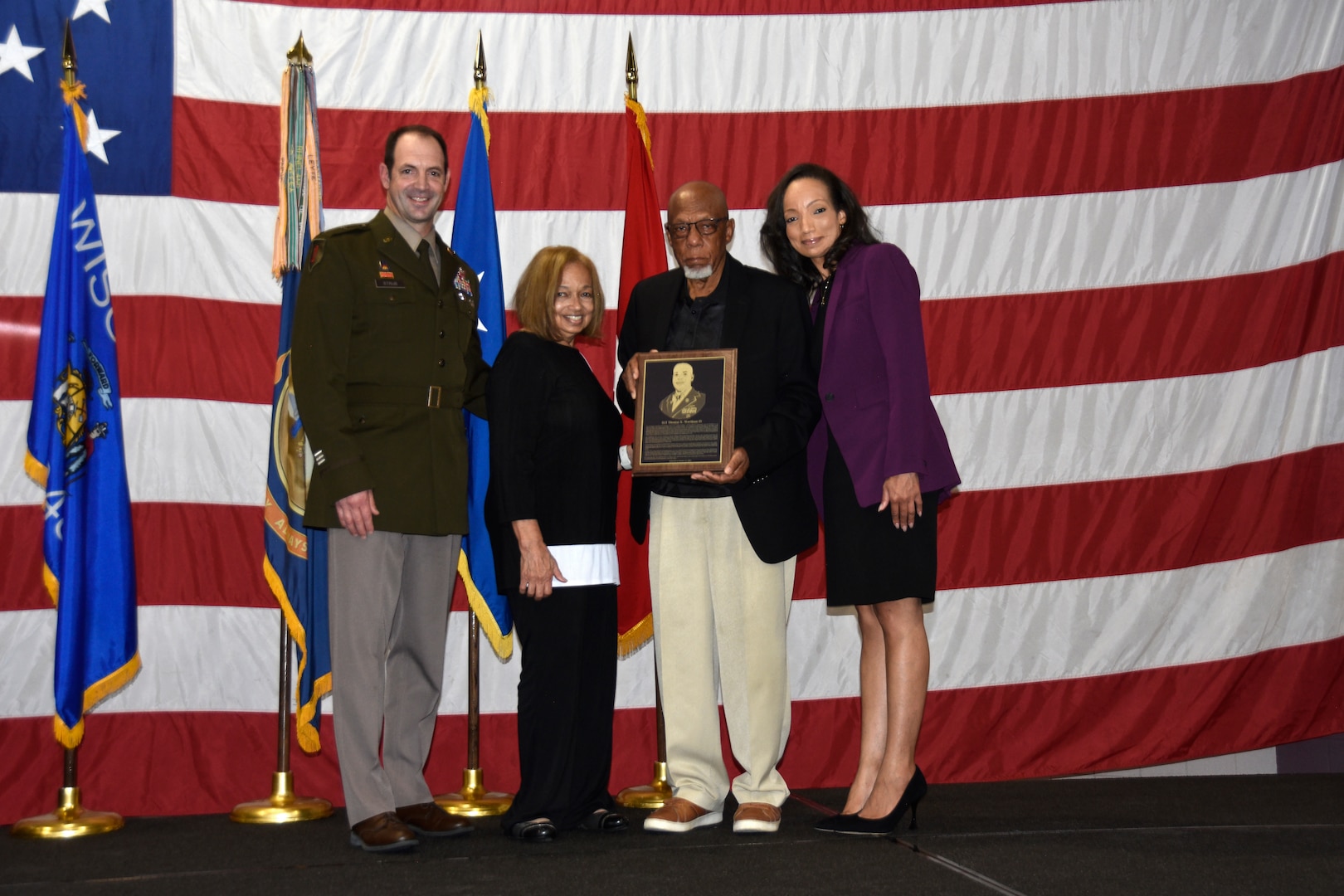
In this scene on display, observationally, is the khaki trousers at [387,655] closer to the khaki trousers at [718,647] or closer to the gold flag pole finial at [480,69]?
the khaki trousers at [718,647]

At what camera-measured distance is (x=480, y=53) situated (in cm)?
339

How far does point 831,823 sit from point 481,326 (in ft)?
5.33

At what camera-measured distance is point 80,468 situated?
10.2 feet

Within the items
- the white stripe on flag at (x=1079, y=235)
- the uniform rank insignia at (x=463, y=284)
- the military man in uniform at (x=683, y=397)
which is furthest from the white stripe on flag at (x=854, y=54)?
the military man in uniform at (x=683, y=397)

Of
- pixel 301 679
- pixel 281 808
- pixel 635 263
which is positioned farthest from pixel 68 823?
pixel 635 263

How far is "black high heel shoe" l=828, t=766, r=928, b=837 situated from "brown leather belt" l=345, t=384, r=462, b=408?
1347 millimetres

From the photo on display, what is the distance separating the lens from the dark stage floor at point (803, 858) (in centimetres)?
218

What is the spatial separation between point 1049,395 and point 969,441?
0.30 meters

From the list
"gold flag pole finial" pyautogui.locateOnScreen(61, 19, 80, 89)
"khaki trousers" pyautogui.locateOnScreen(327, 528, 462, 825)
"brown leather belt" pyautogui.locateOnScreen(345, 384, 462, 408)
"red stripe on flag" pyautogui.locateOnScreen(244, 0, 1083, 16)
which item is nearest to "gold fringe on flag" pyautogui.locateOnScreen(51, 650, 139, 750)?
"khaki trousers" pyautogui.locateOnScreen(327, 528, 462, 825)

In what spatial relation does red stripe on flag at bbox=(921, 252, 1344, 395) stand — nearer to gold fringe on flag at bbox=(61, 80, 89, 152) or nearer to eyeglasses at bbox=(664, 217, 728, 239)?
eyeglasses at bbox=(664, 217, 728, 239)

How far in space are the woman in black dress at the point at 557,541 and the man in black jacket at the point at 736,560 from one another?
15cm

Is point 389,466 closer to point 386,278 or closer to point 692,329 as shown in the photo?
point 386,278

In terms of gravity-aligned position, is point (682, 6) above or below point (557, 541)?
above

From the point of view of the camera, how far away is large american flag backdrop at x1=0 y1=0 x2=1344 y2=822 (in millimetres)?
3721
